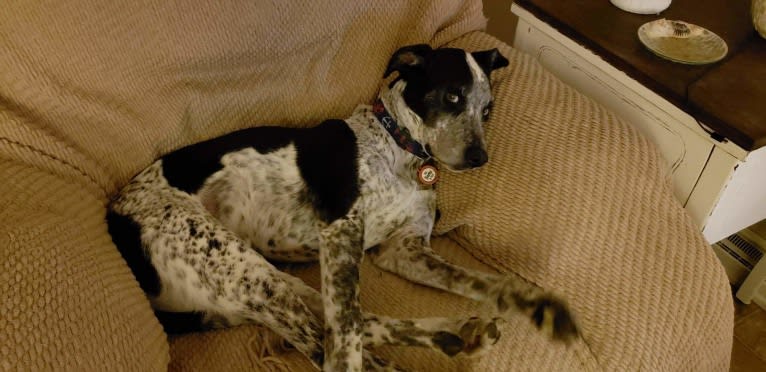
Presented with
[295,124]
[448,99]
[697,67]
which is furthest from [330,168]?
[697,67]

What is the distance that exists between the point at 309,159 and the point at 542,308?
2.40 ft

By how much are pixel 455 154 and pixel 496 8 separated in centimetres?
141

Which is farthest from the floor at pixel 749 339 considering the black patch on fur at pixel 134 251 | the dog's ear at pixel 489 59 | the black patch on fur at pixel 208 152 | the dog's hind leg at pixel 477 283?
the black patch on fur at pixel 134 251

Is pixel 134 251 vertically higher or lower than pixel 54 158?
lower

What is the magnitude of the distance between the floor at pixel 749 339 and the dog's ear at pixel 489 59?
1345 millimetres

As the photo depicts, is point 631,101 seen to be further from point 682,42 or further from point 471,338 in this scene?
point 471,338

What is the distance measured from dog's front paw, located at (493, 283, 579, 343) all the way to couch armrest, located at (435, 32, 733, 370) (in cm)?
10

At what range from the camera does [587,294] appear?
1.53 m

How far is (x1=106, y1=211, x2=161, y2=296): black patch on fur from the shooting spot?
1.52 meters

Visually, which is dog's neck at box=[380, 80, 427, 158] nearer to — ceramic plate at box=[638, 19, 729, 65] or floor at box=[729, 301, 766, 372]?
ceramic plate at box=[638, 19, 729, 65]

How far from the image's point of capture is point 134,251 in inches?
60.3

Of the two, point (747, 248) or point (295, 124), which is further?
point (747, 248)

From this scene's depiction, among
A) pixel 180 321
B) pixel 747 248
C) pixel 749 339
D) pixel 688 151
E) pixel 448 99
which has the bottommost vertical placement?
pixel 749 339

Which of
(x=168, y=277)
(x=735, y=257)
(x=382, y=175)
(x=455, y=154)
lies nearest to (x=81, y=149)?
(x=168, y=277)
